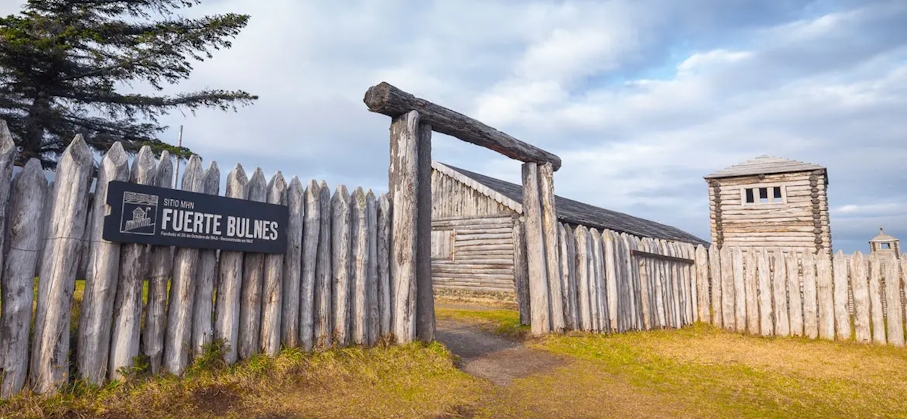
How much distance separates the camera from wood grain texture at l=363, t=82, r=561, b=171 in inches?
237

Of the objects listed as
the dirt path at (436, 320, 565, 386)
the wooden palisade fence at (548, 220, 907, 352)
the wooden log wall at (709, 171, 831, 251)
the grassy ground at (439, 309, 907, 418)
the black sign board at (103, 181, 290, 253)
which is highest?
the wooden log wall at (709, 171, 831, 251)

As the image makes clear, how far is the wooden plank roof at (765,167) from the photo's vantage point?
63.0ft

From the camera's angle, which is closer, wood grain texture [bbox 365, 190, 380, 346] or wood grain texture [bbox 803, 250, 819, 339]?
wood grain texture [bbox 365, 190, 380, 346]

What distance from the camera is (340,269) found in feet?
17.9

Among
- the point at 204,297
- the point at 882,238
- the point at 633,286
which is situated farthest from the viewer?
the point at 882,238

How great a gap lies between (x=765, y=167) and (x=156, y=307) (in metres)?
22.0

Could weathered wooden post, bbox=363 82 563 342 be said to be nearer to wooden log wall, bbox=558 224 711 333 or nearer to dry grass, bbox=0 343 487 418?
dry grass, bbox=0 343 487 418

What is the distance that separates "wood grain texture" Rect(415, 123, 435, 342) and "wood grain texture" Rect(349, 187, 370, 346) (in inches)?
31.5

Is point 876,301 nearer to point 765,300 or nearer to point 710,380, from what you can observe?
point 765,300

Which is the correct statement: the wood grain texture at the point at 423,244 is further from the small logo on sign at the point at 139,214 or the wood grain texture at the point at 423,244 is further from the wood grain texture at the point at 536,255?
the small logo on sign at the point at 139,214

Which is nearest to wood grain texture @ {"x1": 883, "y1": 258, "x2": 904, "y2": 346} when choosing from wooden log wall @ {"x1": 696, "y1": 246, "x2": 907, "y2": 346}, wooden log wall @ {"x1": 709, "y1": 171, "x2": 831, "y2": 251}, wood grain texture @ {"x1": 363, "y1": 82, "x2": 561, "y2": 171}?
wooden log wall @ {"x1": 696, "y1": 246, "x2": 907, "y2": 346}

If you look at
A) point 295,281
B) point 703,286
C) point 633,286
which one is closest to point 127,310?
point 295,281

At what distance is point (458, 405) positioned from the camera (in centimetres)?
444

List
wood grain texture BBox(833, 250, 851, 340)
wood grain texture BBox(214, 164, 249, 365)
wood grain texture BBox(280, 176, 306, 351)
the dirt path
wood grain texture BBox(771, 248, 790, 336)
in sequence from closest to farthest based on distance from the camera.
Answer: wood grain texture BBox(214, 164, 249, 365) < wood grain texture BBox(280, 176, 306, 351) < the dirt path < wood grain texture BBox(833, 250, 851, 340) < wood grain texture BBox(771, 248, 790, 336)
